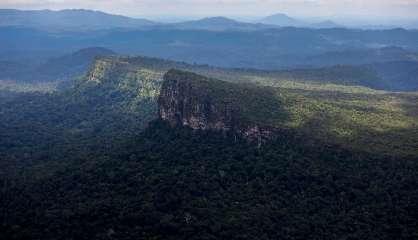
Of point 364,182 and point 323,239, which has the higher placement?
point 364,182

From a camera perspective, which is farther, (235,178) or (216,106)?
(216,106)

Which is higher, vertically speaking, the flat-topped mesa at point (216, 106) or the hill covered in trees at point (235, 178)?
the flat-topped mesa at point (216, 106)

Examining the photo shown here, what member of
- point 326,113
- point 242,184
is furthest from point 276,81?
point 242,184

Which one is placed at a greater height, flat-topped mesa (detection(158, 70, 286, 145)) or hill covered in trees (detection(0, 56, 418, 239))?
flat-topped mesa (detection(158, 70, 286, 145))

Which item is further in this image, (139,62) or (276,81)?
(139,62)

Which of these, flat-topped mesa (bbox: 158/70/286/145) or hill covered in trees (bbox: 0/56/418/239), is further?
flat-topped mesa (bbox: 158/70/286/145)

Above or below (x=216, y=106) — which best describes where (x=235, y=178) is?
below

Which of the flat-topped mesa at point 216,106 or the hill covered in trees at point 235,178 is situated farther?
the flat-topped mesa at point 216,106

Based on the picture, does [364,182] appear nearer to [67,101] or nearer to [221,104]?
[221,104]
